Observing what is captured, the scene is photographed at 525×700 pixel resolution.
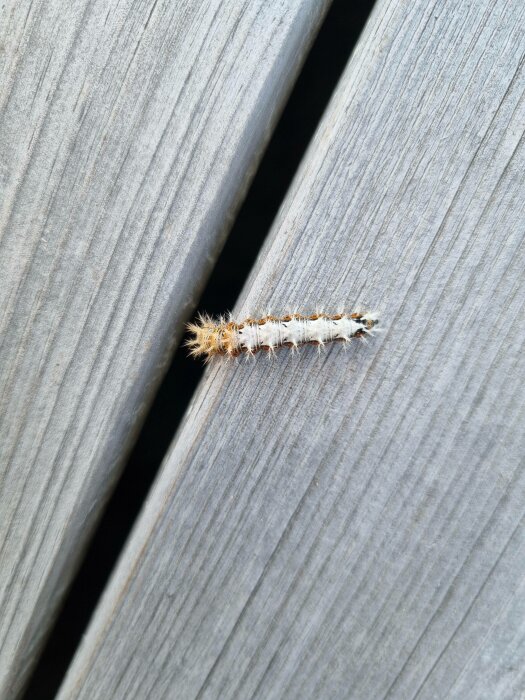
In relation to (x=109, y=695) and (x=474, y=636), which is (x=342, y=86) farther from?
(x=109, y=695)

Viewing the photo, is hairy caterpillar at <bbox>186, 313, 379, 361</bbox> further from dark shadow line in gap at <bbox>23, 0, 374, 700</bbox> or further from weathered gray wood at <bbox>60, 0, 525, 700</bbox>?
dark shadow line in gap at <bbox>23, 0, 374, 700</bbox>

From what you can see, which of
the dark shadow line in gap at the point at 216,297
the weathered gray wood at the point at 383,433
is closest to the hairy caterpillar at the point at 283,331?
the weathered gray wood at the point at 383,433

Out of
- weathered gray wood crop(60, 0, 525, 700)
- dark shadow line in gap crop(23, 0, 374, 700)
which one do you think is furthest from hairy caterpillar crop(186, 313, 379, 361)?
dark shadow line in gap crop(23, 0, 374, 700)

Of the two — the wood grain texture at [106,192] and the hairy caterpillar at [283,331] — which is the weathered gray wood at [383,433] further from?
the wood grain texture at [106,192]

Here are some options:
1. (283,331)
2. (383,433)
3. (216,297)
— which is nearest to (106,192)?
(216,297)

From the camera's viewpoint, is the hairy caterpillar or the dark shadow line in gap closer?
the hairy caterpillar
